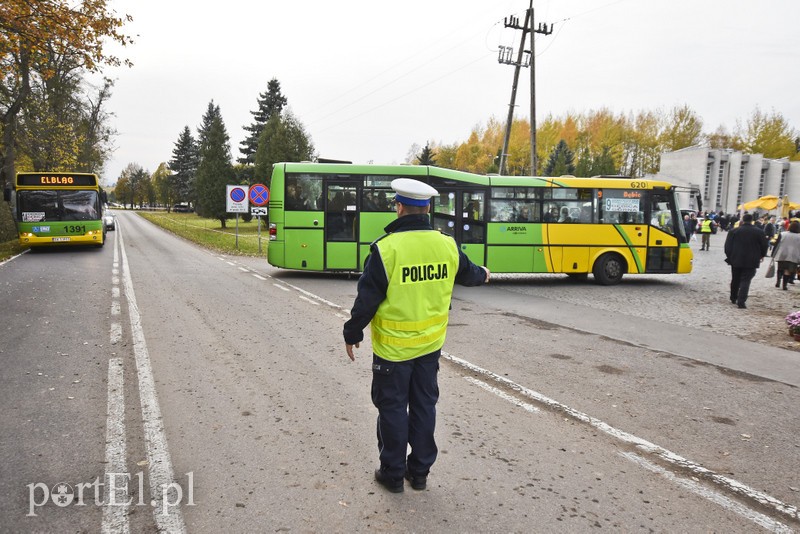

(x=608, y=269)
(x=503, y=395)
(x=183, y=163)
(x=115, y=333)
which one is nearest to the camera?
(x=503, y=395)

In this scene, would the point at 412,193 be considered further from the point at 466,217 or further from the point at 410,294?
the point at 466,217

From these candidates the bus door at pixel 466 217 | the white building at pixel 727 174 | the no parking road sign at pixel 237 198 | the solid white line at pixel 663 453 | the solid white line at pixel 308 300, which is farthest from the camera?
the white building at pixel 727 174

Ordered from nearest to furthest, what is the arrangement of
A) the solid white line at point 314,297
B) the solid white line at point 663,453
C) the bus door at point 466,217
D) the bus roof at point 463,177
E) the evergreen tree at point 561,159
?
1. the solid white line at point 663,453
2. the solid white line at point 314,297
3. the bus roof at point 463,177
4. the bus door at point 466,217
5. the evergreen tree at point 561,159

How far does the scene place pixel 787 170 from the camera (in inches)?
2576

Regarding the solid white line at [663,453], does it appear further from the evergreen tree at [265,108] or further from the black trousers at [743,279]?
the evergreen tree at [265,108]

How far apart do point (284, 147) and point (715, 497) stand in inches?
1680

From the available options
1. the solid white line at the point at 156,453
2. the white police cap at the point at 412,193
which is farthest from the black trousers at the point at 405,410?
the solid white line at the point at 156,453

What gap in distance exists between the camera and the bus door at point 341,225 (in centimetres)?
1534

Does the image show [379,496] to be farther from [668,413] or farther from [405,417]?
[668,413]

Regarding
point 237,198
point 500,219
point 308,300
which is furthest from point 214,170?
point 308,300

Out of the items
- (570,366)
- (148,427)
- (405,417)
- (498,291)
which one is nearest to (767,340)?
(570,366)

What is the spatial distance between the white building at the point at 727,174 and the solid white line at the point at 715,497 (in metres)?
61.6

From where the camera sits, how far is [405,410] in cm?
359

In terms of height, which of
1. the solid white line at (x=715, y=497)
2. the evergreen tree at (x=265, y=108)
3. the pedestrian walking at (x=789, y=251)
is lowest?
the solid white line at (x=715, y=497)
